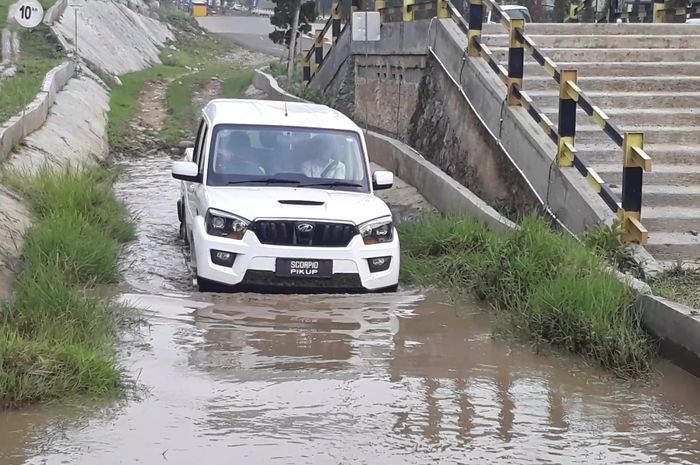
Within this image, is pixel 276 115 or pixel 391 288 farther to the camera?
pixel 276 115

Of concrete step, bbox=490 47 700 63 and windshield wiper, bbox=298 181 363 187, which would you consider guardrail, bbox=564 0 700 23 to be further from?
A: windshield wiper, bbox=298 181 363 187

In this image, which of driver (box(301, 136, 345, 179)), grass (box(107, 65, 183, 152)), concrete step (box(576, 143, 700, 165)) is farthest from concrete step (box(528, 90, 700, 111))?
grass (box(107, 65, 183, 152))

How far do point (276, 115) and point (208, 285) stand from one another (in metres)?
2.39

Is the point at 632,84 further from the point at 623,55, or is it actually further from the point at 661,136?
the point at 661,136

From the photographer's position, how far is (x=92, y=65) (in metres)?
31.3

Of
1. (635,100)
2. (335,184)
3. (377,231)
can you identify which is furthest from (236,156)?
(635,100)

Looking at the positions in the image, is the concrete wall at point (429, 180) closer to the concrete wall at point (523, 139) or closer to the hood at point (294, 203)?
the concrete wall at point (523, 139)

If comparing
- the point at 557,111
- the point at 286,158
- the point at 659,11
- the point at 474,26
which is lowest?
the point at 286,158

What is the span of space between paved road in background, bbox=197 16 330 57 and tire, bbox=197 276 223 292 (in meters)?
39.7

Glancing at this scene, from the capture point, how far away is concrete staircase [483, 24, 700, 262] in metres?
10.9

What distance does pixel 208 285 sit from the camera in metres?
9.44

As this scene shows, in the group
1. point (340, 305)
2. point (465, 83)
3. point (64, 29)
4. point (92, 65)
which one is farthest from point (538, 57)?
point (64, 29)

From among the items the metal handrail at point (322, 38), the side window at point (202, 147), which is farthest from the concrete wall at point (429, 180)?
the metal handrail at point (322, 38)

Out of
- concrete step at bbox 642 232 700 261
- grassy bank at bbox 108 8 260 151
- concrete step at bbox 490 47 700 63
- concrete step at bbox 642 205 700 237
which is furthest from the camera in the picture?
grassy bank at bbox 108 8 260 151
